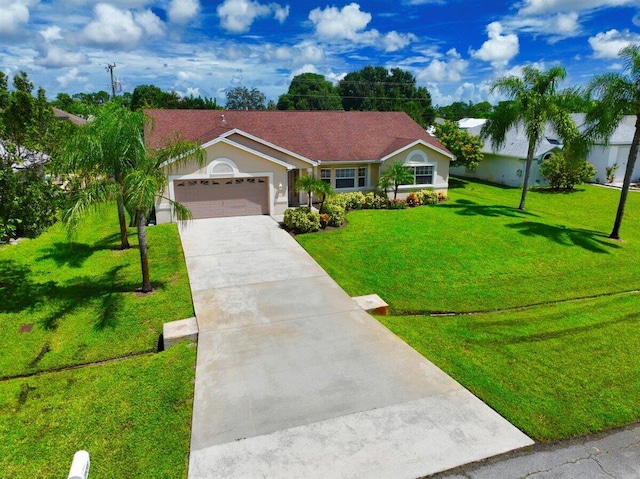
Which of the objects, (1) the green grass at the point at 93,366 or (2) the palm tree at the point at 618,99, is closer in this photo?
(1) the green grass at the point at 93,366

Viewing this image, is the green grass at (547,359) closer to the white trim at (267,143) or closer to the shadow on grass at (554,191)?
the white trim at (267,143)

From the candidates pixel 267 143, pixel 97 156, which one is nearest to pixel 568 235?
pixel 267 143

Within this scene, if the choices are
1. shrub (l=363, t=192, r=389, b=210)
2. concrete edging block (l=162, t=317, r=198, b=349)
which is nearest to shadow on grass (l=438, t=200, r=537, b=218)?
shrub (l=363, t=192, r=389, b=210)

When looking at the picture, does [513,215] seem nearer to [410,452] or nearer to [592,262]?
[592,262]

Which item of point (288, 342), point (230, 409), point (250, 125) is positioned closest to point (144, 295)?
point (288, 342)

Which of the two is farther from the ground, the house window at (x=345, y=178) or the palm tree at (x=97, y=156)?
the palm tree at (x=97, y=156)

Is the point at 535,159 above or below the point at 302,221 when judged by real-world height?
above

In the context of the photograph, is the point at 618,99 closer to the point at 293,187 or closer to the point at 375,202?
the point at 375,202

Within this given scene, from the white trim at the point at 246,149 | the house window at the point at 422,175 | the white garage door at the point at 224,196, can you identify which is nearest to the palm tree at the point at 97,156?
the white trim at the point at 246,149
